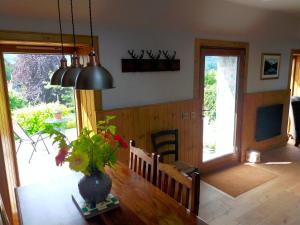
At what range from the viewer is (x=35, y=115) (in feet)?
8.69

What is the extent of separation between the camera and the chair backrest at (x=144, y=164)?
198 centimetres

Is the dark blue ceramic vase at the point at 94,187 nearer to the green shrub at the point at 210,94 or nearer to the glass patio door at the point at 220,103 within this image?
the glass patio door at the point at 220,103

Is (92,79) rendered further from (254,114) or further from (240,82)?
(254,114)

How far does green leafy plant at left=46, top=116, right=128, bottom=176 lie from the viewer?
1413 mm

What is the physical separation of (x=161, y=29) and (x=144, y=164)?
5.62 ft

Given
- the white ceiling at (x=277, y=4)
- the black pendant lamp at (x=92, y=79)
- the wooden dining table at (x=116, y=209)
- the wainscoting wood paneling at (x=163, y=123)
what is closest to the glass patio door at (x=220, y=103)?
the wainscoting wood paneling at (x=163, y=123)

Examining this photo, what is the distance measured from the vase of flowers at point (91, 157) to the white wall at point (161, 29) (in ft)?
4.22

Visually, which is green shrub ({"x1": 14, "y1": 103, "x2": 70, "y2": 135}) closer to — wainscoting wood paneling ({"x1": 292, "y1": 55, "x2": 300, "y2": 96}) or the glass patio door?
the glass patio door

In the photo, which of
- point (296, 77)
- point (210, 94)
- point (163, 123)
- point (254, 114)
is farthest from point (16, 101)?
point (296, 77)

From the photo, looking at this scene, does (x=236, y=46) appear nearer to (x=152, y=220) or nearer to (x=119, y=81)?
(x=119, y=81)

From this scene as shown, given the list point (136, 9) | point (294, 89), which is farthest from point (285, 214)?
point (294, 89)

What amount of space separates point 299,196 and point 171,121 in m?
1.91

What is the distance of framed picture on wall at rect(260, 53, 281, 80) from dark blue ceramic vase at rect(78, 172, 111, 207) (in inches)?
146

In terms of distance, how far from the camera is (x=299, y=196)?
3.17 metres
